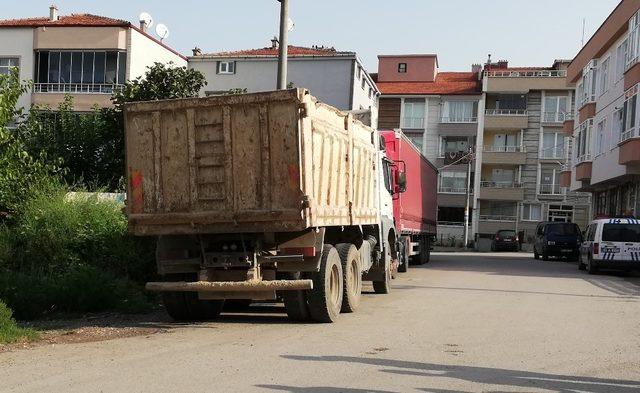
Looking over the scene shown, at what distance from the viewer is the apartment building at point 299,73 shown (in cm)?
4166

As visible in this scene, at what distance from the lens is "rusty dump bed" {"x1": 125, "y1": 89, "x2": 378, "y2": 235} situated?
9273 mm

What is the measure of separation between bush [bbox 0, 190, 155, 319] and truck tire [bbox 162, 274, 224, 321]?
2055 mm

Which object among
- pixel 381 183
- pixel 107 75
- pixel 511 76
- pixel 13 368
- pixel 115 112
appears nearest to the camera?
pixel 13 368

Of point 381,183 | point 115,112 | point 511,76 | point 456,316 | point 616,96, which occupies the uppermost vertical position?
point 511,76

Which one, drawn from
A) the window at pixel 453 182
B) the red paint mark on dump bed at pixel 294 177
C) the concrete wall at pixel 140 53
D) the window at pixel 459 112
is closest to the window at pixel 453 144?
the window at pixel 459 112

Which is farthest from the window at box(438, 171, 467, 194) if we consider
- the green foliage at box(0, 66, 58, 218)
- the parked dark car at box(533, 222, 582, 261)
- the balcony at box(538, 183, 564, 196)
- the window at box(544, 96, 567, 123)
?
the green foliage at box(0, 66, 58, 218)

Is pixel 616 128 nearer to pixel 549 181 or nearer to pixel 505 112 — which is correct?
pixel 549 181

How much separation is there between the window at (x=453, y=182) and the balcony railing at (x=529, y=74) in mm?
8708

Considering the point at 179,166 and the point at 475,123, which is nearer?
the point at 179,166

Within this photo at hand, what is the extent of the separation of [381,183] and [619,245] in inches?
475

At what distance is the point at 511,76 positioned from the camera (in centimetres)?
6056

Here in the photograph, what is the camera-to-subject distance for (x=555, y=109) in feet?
197

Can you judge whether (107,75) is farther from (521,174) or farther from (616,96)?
(521,174)

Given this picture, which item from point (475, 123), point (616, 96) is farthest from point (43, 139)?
point (475, 123)
